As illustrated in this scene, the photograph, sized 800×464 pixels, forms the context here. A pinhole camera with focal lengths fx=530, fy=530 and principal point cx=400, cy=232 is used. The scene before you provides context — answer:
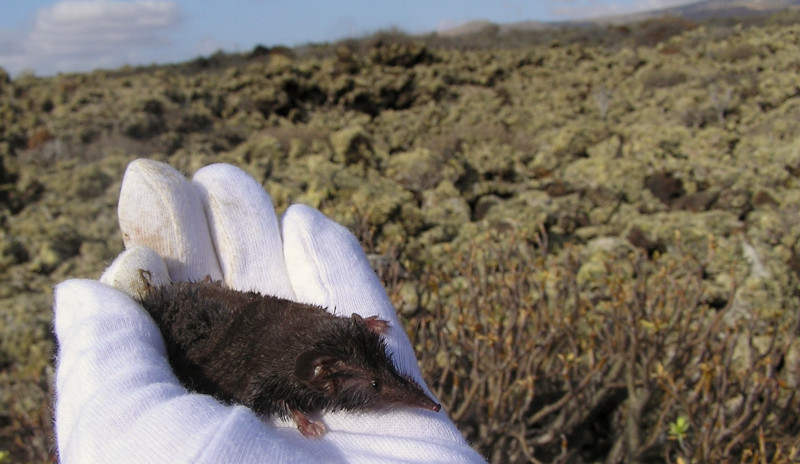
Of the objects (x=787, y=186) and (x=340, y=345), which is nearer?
(x=340, y=345)

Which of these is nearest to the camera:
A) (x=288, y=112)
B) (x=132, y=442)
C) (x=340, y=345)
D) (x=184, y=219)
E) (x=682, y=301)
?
(x=132, y=442)

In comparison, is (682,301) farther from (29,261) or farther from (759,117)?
(759,117)

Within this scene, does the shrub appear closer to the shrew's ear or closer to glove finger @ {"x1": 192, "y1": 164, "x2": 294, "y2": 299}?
glove finger @ {"x1": 192, "y1": 164, "x2": 294, "y2": 299}

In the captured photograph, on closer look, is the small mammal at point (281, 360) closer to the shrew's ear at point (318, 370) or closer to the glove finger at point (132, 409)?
the shrew's ear at point (318, 370)

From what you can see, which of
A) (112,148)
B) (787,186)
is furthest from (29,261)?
(787,186)

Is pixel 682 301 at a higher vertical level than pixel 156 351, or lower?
lower

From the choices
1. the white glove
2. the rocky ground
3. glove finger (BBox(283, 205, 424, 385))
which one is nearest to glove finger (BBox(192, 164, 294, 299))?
the white glove

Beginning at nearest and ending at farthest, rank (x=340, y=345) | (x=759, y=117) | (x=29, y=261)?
(x=340, y=345)
(x=29, y=261)
(x=759, y=117)
